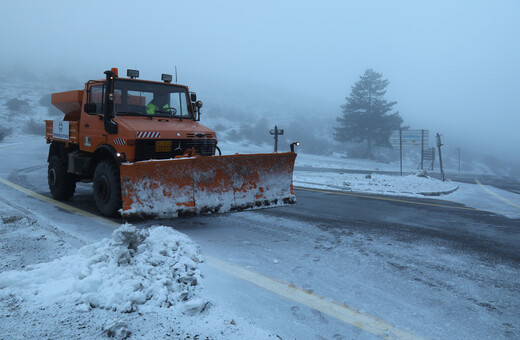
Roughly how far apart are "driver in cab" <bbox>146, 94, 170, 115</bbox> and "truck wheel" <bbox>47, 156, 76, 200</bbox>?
95.6 inches

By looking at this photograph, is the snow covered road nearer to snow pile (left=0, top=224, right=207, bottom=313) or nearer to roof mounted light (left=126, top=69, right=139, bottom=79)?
snow pile (left=0, top=224, right=207, bottom=313)

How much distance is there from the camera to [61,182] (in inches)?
296

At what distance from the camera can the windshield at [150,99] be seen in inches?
250

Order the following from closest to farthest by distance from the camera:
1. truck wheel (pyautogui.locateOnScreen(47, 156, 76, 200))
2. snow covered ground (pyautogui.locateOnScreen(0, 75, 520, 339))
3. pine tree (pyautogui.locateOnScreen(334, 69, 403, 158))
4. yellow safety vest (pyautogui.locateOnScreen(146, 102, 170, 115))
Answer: snow covered ground (pyautogui.locateOnScreen(0, 75, 520, 339)) → yellow safety vest (pyautogui.locateOnScreen(146, 102, 170, 115)) → truck wheel (pyautogui.locateOnScreen(47, 156, 76, 200)) → pine tree (pyautogui.locateOnScreen(334, 69, 403, 158))

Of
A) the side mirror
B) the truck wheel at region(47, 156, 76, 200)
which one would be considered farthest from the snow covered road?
the side mirror

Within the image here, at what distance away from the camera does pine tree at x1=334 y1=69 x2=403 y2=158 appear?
155ft

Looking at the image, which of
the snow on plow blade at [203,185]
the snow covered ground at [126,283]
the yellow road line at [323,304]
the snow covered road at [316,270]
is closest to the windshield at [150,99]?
the snow on plow blade at [203,185]

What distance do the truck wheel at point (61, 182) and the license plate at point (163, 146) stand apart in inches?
109

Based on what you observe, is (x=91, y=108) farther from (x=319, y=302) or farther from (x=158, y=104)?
(x=319, y=302)

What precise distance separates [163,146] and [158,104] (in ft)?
3.92

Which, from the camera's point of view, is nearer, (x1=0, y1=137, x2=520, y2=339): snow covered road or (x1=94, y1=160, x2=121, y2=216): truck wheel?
(x1=0, y1=137, x2=520, y2=339): snow covered road

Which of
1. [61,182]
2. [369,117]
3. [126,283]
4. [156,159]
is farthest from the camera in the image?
[369,117]

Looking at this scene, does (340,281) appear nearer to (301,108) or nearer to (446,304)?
(446,304)

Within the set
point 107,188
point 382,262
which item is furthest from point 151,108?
point 382,262
